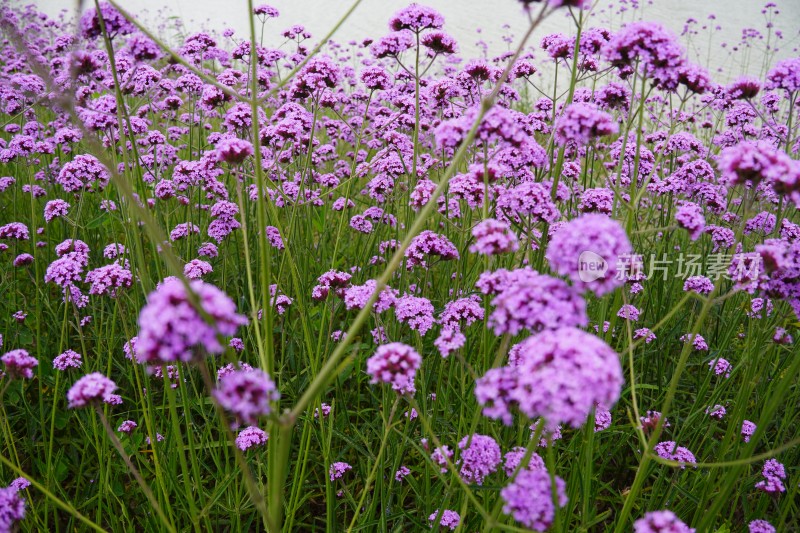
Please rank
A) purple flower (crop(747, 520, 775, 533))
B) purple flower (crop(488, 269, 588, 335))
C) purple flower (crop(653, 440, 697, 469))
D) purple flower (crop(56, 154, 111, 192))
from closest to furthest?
purple flower (crop(488, 269, 588, 335)) → purple flower (crop(747, 520, 775, 533)) → purple flower (crop(653, 440, 697, 469)) → purple flower (crop(56, 154, 111, 192))

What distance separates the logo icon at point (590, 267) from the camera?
120 centimetres

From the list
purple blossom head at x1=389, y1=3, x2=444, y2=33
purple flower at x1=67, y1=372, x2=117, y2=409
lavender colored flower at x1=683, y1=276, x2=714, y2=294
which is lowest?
purple flower at x1=67, y1=372, x2=117, y2=409

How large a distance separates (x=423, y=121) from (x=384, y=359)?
309 cm

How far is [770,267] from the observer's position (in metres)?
1.72

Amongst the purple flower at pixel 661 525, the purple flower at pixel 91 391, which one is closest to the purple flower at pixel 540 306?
the purple flower at pixel 661 525

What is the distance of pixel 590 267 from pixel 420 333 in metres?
1.19

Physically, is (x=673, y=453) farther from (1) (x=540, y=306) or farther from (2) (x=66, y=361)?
(2) (x=66, y=361)

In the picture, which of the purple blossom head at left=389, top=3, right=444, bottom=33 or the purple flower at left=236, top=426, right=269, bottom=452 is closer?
the purple flower at left=236, top=426, right=269, bottom=452

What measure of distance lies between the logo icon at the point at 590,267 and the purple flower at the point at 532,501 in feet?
1.44

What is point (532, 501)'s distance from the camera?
4.09ft

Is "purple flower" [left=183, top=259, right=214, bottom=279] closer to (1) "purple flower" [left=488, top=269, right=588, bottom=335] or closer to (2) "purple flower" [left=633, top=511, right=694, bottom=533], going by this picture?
(1) "purple flower" [left=488, top=269, right=588, bottom=335]

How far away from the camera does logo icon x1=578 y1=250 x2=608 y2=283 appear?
1.20 metres

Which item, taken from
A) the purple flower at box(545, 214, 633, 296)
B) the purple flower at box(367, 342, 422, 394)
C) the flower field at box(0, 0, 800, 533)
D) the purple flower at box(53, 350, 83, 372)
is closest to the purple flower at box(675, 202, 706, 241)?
the flower field at box(0, 0, 800, 533)

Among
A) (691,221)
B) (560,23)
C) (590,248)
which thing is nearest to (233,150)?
(590,248)
